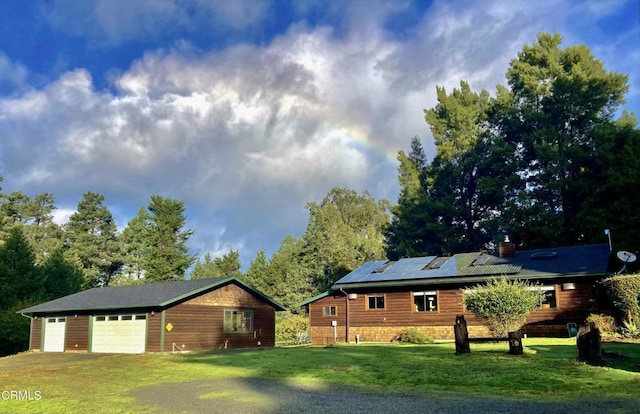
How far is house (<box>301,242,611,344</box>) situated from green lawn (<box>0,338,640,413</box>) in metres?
7.18

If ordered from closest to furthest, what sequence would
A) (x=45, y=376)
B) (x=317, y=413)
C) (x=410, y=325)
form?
1. (x=317, y=413)
2. (x=45, y=376)
3. (x=410, y=325)

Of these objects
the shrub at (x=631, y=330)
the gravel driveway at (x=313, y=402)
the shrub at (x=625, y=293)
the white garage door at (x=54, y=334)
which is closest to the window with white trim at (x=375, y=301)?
the shrub at (x=625, y=293)

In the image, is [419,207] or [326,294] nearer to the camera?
[326,294]

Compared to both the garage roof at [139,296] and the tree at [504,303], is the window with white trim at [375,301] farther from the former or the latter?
the tree at [504,303]

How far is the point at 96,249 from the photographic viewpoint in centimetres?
7288

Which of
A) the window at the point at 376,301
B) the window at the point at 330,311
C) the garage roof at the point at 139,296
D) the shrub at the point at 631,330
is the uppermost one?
the garage roof at the point at 139,296

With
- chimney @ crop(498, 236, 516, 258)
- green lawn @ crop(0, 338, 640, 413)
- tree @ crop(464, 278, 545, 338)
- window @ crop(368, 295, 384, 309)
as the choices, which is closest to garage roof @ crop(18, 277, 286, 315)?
green lawn @ crop(0, 338, 640, 413)

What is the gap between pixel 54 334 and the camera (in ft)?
99.5

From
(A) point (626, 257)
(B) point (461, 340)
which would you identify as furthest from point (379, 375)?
(A) point (626, 257)

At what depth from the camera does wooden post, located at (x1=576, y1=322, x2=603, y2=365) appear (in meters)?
12.8

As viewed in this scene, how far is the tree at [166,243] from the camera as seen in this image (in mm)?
58094

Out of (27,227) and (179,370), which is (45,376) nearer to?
(179,370)

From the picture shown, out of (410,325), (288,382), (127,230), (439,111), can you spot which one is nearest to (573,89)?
(439,111)

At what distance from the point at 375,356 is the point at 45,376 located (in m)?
11.1
